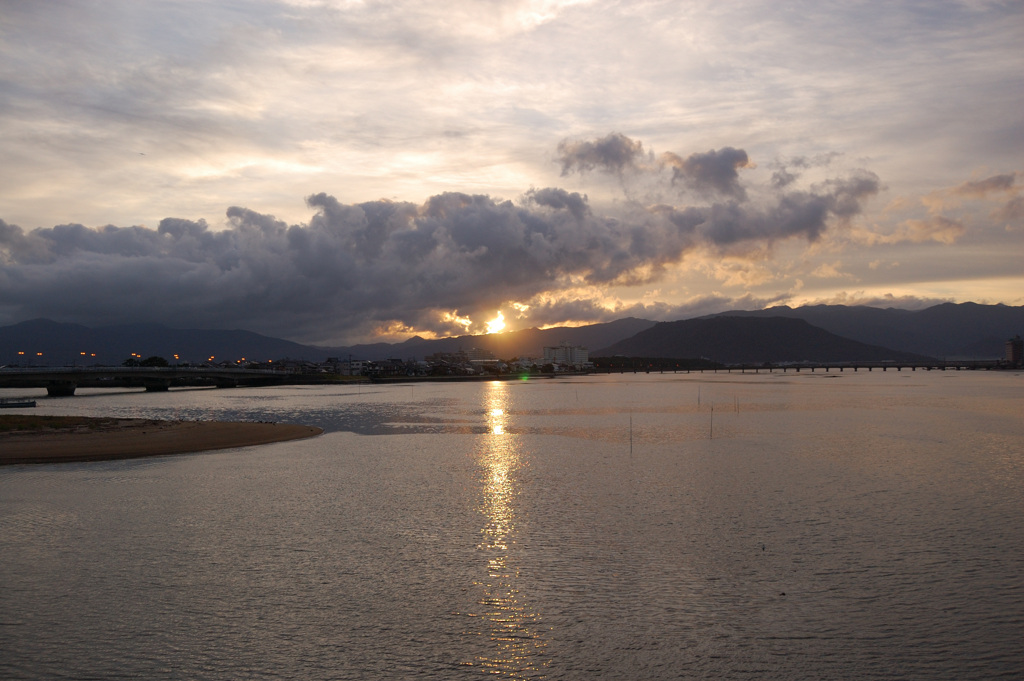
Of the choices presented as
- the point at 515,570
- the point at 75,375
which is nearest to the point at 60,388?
the point at 75,375

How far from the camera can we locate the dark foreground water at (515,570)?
550 inches

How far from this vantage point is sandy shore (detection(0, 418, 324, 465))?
140 feet

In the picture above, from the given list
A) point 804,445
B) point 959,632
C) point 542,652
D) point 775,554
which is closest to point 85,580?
point 542,652

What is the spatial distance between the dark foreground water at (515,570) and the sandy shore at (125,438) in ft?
14.4

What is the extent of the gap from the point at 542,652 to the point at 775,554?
9.96 m

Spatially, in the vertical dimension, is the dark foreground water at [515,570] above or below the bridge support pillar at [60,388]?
below

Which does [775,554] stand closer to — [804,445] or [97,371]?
[804,445]

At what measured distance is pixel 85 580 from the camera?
1845 centimetres

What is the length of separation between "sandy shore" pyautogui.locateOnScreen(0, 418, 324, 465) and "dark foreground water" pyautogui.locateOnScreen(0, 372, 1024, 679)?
4.40m

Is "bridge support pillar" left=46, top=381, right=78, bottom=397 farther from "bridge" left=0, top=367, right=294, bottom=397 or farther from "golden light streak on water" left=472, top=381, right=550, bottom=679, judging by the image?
"golden light streak on water" left=472, top=381, right=550, bottom=679

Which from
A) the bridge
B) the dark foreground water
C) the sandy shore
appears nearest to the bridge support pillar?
the bridge

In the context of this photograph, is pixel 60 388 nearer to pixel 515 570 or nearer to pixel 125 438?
pixel 125 438

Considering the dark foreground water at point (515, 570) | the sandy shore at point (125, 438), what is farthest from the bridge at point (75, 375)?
the dark foreground water at point (515, 570)

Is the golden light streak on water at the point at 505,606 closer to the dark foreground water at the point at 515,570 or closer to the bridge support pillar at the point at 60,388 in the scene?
the dark foreground water at the point at 515,570
